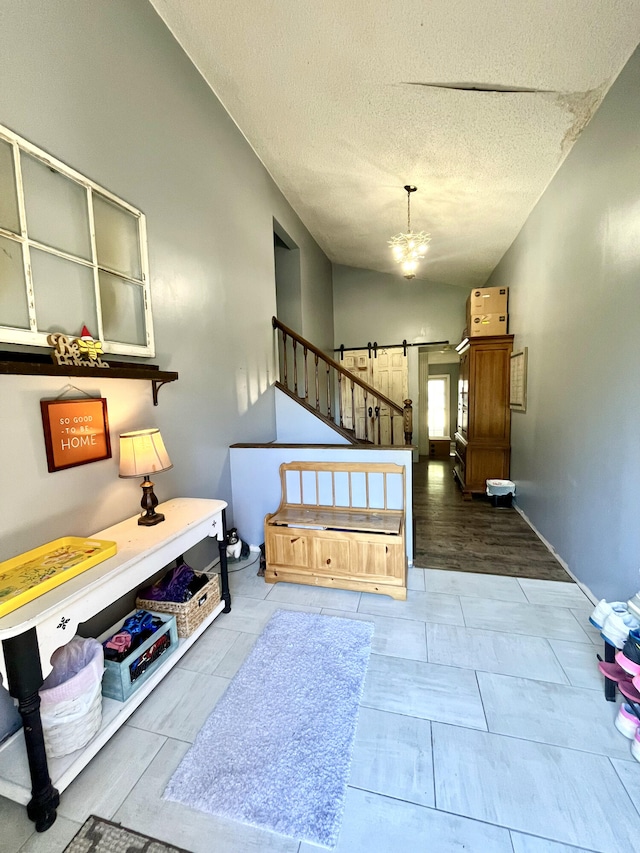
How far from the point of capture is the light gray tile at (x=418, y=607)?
2236 mm

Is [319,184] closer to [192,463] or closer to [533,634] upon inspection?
[192,463]

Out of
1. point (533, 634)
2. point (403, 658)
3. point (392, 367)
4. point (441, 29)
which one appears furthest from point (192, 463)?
point (392, 367)

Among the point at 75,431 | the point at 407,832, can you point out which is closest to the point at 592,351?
the point at 407,832

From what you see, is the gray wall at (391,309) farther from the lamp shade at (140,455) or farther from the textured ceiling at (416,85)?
the lamp shade at (140,455)

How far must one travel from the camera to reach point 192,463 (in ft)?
8.60

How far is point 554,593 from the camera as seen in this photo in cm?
245

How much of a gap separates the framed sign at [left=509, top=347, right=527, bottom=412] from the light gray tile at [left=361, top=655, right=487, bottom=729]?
9.83 ft

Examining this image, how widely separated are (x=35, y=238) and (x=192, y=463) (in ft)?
5.17

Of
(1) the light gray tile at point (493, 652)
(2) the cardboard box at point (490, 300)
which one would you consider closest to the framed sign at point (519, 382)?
(2) the cardboard box at point (490, 300)

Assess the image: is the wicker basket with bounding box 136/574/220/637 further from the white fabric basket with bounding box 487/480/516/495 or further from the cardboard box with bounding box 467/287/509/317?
the cardboard box with bounding box 467/287/509/317

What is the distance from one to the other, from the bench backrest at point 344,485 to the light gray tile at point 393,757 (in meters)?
1.42

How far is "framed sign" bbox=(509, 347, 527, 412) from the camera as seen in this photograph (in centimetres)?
384

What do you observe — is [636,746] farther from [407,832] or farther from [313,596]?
[313,596]

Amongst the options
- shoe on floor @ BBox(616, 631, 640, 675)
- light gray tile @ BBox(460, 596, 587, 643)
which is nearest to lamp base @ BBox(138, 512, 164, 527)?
light gray tile @ BBox(460, 596, 587, 643)
